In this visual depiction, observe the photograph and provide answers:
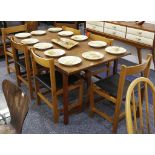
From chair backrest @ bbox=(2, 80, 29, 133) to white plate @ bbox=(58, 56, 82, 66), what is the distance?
25.2 inches

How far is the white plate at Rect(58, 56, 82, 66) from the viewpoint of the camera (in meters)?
2.04

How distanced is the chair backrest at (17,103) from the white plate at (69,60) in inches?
25.2

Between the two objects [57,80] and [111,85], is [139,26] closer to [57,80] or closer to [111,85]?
[111,85]

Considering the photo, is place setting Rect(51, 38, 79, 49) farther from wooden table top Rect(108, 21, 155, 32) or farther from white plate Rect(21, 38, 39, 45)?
wooden table top Rect(108, 21, 155, 32)

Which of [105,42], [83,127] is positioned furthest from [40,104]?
[105,42]

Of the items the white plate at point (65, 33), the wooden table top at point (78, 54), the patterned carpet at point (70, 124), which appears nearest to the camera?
the wooden table top at point (78, 54)

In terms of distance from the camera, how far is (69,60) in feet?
6.95

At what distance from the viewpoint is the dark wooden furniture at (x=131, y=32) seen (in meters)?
3.03

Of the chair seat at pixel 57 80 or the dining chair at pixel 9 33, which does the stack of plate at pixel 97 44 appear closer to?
the chair seat at pixel 57 80

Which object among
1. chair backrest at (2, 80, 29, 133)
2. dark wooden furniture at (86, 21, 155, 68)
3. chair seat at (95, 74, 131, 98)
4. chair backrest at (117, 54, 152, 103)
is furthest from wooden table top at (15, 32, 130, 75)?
dark wooden furniture at (86, 21, 155, 68)

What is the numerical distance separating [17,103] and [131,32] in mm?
2318

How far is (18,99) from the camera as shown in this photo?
4.82ft

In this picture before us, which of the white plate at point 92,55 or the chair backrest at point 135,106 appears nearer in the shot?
the chair backrest at point 135,106

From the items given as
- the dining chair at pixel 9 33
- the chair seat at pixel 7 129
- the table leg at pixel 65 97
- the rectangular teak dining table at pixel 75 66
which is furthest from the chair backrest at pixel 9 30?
the chair seat at pixel 7 129
